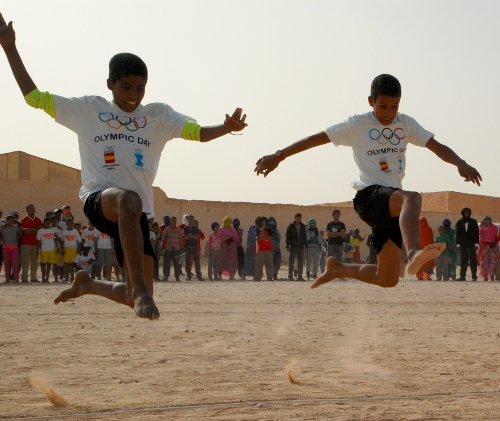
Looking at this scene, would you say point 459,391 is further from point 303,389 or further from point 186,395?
point 186,395

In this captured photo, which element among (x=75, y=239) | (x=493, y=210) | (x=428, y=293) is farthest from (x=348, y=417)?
(x=493, y=210)

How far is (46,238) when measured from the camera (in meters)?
18.6

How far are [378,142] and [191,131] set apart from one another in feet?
6.48

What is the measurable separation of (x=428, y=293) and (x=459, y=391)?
11.2 m

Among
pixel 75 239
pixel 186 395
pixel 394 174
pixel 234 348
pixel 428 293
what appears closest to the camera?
pixel 186 395

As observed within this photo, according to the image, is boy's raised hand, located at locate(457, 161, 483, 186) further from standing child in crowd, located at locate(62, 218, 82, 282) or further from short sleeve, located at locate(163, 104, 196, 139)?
standing child in crowd, located at locate(62, 218, 82, 282)

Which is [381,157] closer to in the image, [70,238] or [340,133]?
[340,133]

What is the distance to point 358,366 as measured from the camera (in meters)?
7.33

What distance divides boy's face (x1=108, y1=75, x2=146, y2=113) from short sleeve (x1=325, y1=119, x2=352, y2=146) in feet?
6.89

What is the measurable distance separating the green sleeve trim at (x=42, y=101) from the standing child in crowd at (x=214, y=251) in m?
15.5

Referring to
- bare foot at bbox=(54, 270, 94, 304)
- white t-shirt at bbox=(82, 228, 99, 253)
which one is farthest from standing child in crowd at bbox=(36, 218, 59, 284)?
bare foot at bbox=(54, 270, 94, 304)

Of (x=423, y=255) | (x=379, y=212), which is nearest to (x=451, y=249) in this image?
(x=379, y=212)

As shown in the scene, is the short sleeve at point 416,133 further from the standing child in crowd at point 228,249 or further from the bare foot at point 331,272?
the standing child in crowd at point 228,249

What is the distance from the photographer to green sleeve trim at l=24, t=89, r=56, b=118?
6281 millimetres
